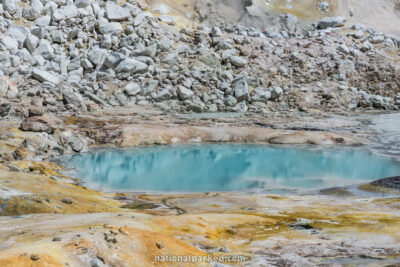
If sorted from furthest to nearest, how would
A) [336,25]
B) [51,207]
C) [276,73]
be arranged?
[336,25]
[276,73]
[51,207]

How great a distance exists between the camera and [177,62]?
3462 cm

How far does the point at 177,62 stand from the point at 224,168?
16.1m

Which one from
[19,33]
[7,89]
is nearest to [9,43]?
[19,33]

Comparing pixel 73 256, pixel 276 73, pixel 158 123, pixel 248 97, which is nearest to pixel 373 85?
pixel 276 73

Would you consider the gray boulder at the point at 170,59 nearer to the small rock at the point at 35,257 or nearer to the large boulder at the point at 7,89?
the large boulder at the point at 7,89

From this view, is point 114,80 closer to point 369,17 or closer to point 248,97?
point 248,97

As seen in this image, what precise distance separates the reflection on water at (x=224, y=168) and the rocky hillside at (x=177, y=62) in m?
8.20

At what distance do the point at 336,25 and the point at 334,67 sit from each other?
Answer: 7.03 m

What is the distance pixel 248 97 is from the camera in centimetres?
3250

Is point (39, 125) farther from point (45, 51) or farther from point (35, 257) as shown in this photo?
point (35, 257)

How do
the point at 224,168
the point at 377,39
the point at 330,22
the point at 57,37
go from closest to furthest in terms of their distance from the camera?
the point at 224,168 → the point at 57,37 → the point at 377,39 → the point at 330,22

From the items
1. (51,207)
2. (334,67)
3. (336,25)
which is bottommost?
(51,207)

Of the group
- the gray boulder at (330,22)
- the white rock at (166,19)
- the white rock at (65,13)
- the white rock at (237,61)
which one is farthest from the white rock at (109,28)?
the gray boulder at (330,22)

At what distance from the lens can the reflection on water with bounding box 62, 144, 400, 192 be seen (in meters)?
17.1
